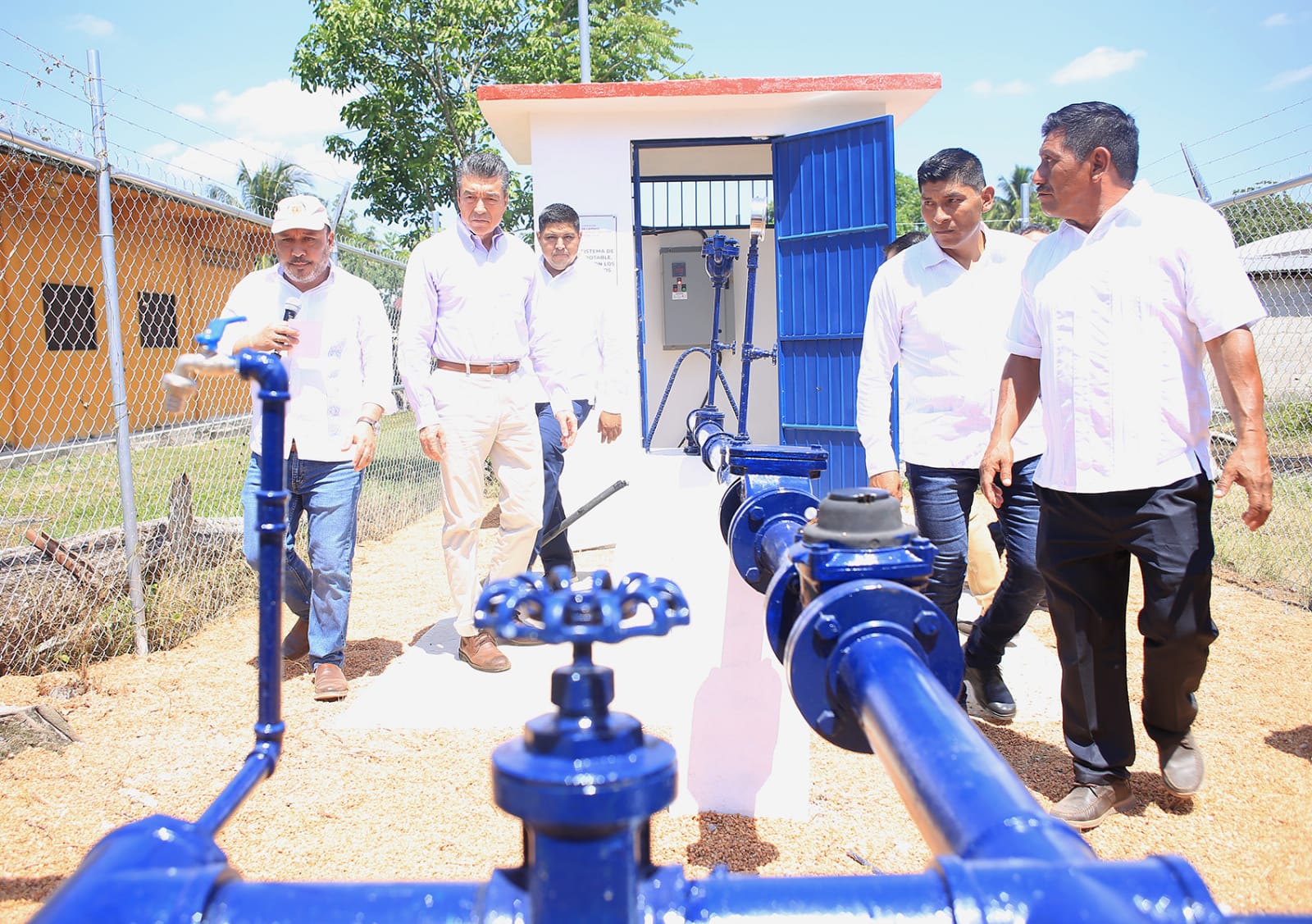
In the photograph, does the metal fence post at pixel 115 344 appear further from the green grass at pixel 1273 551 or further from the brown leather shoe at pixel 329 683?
the green grass at pixel 1273 551

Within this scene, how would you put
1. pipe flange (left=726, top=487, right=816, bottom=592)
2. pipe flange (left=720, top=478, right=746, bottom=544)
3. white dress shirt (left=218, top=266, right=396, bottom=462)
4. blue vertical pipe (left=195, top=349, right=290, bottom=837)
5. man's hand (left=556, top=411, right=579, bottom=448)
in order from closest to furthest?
blue vertical pipe (left=195, top=349, right=290, bottom=837) < pipe flange (left=726, top=487, right=816, bottom=592) < pipe flange (left=720, top=478, right=746, bottom=544) < white dress shirt (left=218, top=266, right=396, bottom=462) < man's hand (left=556, top=411, right=579, bottom=448)

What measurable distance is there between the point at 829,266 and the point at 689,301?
2.77 m

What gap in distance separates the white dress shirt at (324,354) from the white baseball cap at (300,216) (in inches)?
9.1

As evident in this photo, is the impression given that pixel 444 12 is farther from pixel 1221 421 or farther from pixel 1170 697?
pixel 1170 697

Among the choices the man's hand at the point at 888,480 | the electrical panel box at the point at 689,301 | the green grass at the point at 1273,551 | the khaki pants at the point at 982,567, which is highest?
the electrical panel box at the point at 689,301

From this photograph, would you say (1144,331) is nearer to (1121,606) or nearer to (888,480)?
(1121,606)

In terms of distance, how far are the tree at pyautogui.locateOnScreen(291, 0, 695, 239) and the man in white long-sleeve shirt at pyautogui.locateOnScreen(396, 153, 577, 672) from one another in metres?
13.0

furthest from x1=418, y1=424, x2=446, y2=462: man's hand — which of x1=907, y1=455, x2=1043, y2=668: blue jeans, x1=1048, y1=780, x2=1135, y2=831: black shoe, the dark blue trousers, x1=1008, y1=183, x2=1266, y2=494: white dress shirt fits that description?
x1=1048, y1=780, x2=1135, y2=831: black shoe

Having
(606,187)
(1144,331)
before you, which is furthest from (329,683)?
(606,187)

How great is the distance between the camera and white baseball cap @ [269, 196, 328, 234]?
3959mm

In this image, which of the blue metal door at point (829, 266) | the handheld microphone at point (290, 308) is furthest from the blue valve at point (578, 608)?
the blue metal door at point (829, 266)

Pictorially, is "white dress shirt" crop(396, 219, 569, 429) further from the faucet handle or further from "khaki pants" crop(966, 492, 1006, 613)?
the faucet handle

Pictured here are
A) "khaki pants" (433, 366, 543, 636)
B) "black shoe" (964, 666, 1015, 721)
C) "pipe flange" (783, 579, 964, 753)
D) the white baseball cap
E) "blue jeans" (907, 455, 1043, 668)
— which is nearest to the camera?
"pipe flange" (783, 579, 964, 753)

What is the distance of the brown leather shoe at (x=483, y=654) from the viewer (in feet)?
14.2
